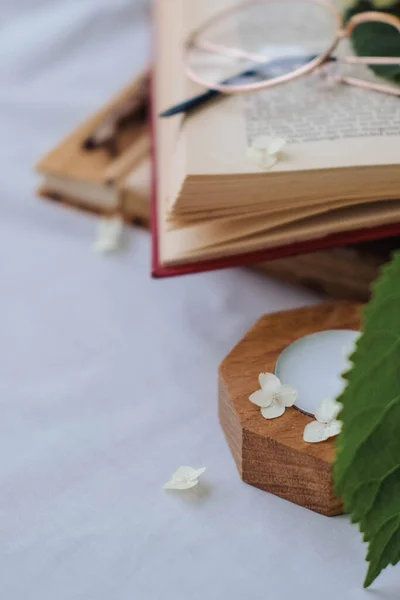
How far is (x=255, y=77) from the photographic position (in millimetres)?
532

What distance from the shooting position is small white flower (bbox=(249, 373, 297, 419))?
1.25 ft

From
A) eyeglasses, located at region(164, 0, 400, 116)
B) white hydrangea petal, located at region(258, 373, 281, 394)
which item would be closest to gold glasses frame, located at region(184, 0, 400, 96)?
eyeglasses, located at region(164, 0, 400, 116)

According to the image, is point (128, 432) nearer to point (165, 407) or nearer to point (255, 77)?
point (165, 407)

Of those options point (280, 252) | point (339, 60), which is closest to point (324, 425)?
point (280, 252)

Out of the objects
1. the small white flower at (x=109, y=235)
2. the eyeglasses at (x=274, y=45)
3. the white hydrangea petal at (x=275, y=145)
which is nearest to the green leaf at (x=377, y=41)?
the eyeglasses at (x=274, y=45)

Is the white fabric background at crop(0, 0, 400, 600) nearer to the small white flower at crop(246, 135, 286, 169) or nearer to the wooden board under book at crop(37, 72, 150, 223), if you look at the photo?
the wooden board under book at crop(37, 72, 150, 223)

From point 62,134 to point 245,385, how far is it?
43 cm

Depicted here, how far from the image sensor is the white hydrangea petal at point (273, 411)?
38 centimetres

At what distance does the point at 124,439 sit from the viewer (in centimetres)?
43

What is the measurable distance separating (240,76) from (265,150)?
0.12 m

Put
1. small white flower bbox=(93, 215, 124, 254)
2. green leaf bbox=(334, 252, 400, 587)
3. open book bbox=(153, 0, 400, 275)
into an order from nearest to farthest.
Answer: green leaf bbox=(334, 252, 400, 587) → open book bbox=(153, 0, 400, 275) → small white flower bbox=(93, 215, 124, 254)

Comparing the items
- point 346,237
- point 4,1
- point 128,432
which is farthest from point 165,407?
point 4,1

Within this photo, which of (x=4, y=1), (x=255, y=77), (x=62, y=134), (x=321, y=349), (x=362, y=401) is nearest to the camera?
(x=362, y=401)

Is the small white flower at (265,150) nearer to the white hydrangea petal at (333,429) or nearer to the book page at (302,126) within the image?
the book page at (302,126)
